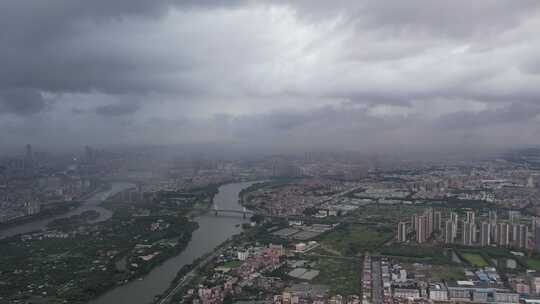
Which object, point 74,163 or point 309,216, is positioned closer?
point 309,216

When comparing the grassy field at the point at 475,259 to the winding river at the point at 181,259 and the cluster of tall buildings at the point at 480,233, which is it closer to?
the cluster of tall buildings at the point at 480,233

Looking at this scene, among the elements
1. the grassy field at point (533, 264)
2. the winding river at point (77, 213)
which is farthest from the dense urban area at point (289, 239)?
the winding river at point (77, 213)

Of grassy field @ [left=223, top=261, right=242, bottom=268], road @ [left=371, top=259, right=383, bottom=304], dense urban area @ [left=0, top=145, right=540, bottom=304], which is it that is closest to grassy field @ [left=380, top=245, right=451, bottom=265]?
dense urban area @ [left=0, top=145, right=540, bottom=304]

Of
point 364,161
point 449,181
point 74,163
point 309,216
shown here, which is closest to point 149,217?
point 309,216

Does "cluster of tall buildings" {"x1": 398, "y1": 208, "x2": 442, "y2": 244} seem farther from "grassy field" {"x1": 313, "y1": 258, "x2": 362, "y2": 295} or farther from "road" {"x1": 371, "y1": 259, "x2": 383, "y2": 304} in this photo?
"grassy field" {"x1": 313, "y1": 258, "x2": 362, "y2": 295}

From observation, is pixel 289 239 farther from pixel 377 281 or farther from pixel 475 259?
pixel 475 259

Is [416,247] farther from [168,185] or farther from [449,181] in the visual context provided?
[168,185]

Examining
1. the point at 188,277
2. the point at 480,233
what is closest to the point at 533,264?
the point at 480,233
